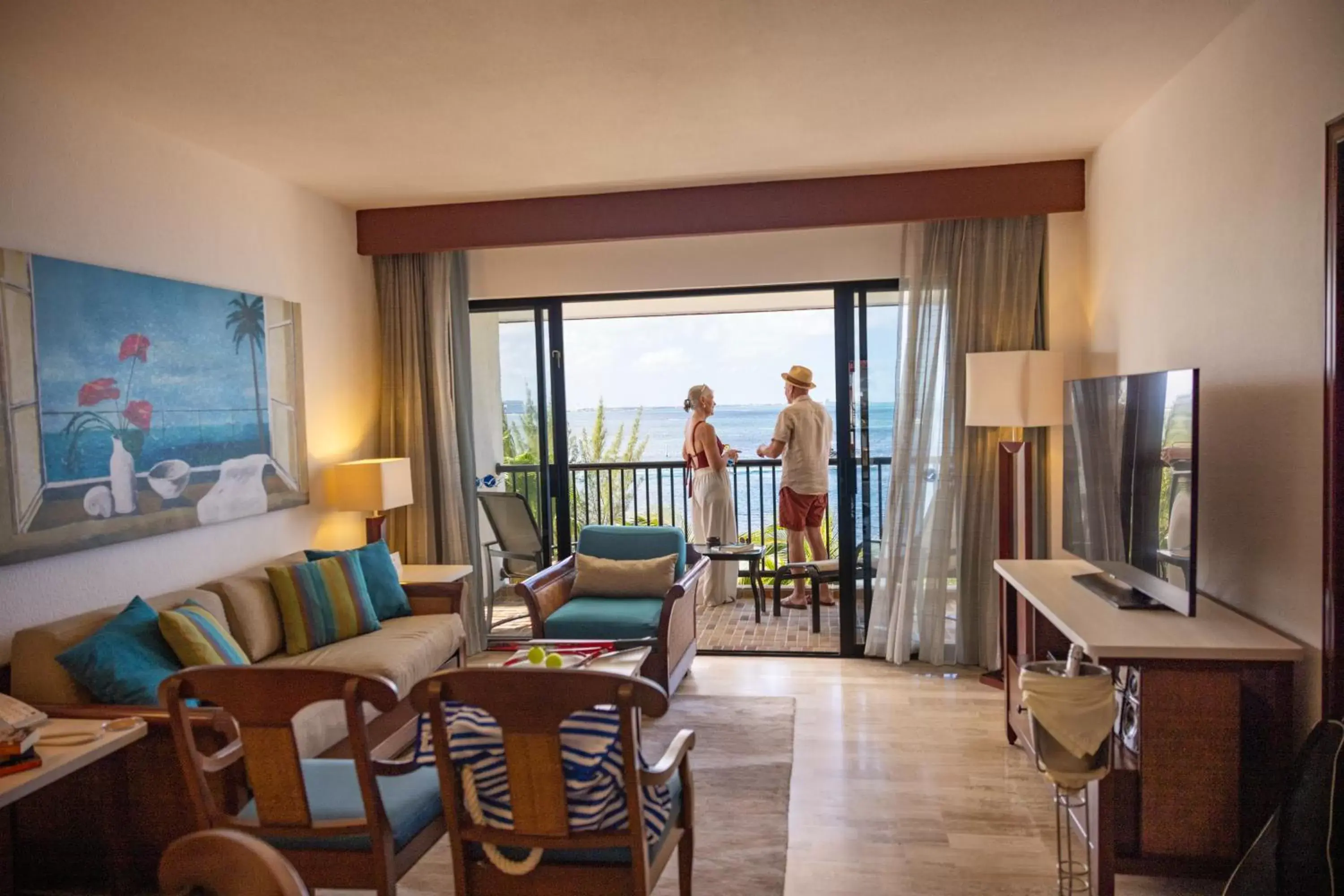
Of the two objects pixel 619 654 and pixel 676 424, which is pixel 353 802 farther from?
pixel 676 424

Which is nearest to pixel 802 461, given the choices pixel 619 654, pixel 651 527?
pixel 651 527

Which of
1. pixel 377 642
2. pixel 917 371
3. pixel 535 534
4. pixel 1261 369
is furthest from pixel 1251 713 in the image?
pixel 535 534

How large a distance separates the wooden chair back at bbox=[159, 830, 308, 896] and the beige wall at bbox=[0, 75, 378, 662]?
2.57 m

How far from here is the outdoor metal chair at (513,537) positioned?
5.52 meters

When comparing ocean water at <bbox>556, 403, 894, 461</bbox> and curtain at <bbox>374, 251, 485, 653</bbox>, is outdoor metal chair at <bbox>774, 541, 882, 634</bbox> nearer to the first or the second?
curtain at <bbox>374, 251, 485, 653</bbox>

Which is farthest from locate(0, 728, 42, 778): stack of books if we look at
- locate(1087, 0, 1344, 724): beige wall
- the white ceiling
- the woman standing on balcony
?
the woman standing on balcony

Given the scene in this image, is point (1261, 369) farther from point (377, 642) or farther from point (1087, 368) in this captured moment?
point (377, 642)

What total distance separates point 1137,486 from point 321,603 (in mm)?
3251

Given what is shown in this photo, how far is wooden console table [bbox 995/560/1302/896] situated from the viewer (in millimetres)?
2570

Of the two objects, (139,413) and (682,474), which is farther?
(682,474)

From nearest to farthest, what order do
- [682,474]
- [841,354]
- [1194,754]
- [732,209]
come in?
[1194,754] → [732,209] → [841,354] → [682,474]

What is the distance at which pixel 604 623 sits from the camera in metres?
4.46

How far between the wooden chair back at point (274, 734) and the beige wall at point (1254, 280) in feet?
8.25

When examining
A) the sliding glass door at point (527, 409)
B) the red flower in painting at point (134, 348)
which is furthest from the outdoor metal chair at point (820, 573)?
the red flower in painting at point (134, 348)
